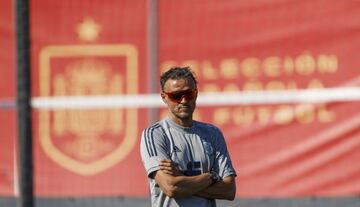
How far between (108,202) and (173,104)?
425 centimetres

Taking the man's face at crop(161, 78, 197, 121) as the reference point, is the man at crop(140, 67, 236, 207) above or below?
below

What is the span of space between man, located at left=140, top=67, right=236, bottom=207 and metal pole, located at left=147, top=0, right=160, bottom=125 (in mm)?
3992

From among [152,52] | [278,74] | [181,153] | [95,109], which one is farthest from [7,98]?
[181,153]

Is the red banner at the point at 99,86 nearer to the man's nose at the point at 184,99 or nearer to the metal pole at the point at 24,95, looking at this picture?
the metal pole at the point at 24,95

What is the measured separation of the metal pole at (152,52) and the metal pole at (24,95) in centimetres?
109

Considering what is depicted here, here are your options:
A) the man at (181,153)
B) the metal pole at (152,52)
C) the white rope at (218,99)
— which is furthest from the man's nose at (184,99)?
the metal pole at (152,52)

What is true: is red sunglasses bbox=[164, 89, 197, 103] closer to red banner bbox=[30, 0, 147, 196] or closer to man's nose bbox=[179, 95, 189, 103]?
man's nose bbox=[179, 95, 189, 103]

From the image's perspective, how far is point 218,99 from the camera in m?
Result: 9.48

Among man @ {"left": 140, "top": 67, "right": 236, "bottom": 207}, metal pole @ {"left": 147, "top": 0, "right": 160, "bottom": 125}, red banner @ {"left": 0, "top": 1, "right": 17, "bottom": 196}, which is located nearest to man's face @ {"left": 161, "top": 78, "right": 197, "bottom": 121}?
man @ {"left": 140, "top": 67, "right": 236, "bottom": 207}

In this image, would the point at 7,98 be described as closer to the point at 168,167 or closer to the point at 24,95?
the point at 24,95

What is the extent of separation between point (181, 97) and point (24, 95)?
379 cm

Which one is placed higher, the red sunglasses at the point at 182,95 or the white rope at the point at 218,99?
the red sunglasses at the point at 182,95

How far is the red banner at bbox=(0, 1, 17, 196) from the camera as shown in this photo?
9.80m

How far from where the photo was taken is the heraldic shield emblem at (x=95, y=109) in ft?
31.6
